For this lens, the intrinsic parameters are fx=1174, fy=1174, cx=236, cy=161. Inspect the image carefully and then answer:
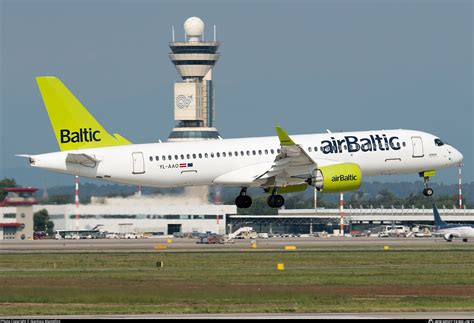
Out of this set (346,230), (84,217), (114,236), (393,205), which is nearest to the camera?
(84,217)

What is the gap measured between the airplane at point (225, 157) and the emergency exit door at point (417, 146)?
64 millimetres

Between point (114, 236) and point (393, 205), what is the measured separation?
75.0 meters

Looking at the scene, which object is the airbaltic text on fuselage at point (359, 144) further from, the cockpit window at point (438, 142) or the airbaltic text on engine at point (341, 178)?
the cockpit window at point (438, 142)

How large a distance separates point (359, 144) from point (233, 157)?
26.2ft

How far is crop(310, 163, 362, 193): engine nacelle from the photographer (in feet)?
236

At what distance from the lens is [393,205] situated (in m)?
177

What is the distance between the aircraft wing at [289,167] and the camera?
230 feet

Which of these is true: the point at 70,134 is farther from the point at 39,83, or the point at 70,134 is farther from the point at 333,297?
the point at 333,297

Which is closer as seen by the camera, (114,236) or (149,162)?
(149,162)

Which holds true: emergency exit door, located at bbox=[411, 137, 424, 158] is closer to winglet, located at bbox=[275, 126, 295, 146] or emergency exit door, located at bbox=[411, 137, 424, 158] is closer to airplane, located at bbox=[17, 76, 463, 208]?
airplane, located at bbox=[17, 76, 463, 208]

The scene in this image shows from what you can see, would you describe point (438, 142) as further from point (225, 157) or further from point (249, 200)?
point (225, 157)

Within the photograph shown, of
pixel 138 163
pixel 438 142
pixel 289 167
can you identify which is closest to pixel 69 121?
pixel 138 163

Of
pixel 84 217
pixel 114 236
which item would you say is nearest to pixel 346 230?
pixel 114 236

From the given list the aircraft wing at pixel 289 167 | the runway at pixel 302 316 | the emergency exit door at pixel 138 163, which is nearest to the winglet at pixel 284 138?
the aircraft wing at pixel 289 167
